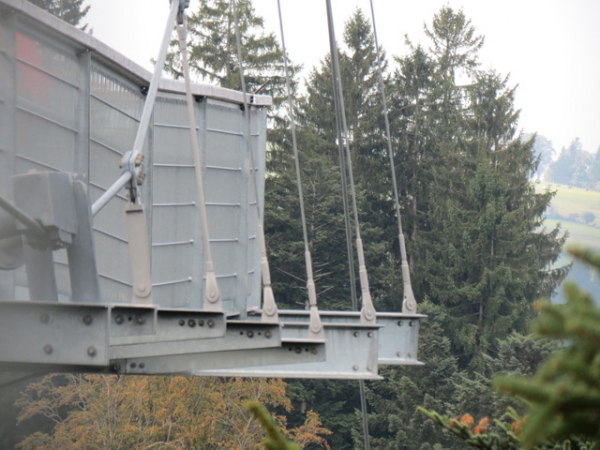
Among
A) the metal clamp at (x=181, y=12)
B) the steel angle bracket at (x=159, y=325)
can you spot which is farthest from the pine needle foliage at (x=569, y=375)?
the metal clamp at (x=181, y=12)

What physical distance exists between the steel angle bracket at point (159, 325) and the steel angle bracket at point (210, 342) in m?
0.01

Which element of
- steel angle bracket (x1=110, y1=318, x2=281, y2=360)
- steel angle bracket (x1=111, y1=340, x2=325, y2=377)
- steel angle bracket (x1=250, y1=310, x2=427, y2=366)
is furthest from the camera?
steel angle bracket (x1=250, y1=310, x2=427, y2=366)

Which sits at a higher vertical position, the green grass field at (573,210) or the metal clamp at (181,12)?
the green grass field at (573,210)

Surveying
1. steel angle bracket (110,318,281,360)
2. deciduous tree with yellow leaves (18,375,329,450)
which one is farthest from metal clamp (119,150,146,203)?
deciduous tree with yellow leaves (18,375,329,450)

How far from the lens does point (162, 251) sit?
9.20 meters

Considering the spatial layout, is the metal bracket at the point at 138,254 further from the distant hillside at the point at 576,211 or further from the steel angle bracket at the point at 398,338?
the distant hillside at the point at 576,211

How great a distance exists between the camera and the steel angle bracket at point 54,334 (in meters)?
3.98

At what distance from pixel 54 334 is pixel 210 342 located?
4.89 feet

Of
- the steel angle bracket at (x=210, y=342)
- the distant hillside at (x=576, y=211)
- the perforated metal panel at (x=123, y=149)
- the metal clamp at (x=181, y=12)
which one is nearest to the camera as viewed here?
the perforated metal panel at (x=123, y=149)

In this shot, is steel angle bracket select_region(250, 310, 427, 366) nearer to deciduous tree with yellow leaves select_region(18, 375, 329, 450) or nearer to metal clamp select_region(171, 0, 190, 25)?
metal clamp select_region(171, 0, 190, 25)

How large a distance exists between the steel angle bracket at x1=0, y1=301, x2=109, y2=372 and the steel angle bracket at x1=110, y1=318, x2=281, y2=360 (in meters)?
0.80

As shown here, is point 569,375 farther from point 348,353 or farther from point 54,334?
point 348,353

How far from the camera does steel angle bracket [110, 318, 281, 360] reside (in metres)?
5.16

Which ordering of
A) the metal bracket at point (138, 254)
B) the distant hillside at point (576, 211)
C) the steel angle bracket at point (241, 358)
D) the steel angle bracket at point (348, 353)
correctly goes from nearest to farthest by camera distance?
the metal bracket at point (138, 254) < the steel angle bracket at point (241, 358) < the steel angle bracket at point (348, 353) < the distant hillside at point (576, 211)
